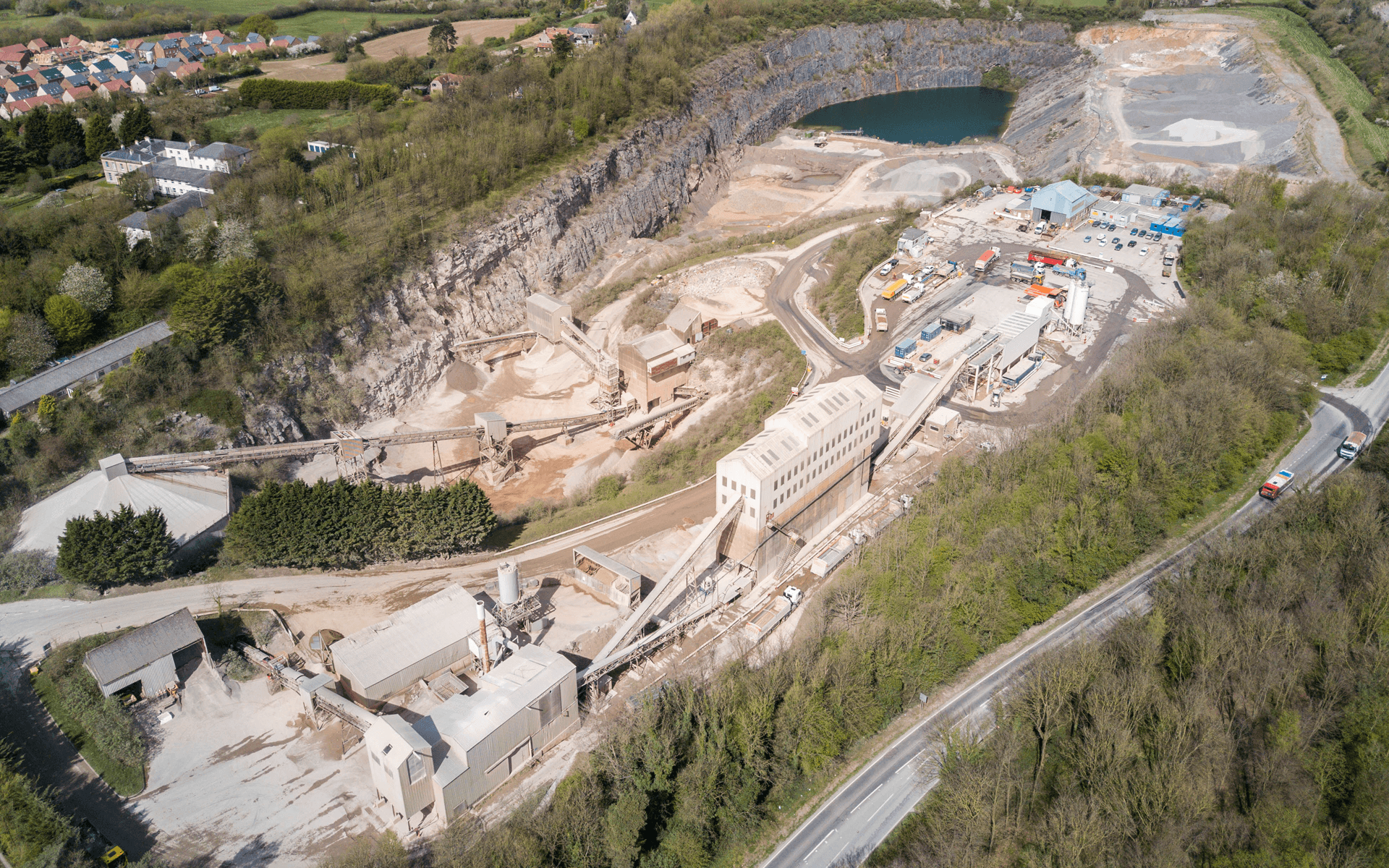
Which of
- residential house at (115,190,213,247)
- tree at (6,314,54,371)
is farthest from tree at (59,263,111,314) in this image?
residential house at (115,190,213,247)

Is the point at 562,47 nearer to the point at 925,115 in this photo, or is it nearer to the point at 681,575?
the point at 925,115

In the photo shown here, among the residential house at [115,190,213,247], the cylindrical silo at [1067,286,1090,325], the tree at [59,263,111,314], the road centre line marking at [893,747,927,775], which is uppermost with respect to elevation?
the residential house at [115,190,213,247]

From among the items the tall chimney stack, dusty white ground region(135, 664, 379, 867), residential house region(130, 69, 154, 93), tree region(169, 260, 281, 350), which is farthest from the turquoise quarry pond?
dusty white ground region(135, 664, 379, 867)

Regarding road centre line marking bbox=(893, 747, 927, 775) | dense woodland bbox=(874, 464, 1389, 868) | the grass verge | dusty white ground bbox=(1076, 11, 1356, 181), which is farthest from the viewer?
dusty white ground bbox=(1076, 11, 1356, 181)

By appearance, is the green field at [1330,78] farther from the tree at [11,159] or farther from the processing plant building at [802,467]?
the tree at [11,159]

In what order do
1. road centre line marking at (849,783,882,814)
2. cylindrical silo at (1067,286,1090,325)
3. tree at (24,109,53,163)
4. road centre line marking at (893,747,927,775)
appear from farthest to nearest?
tree at (24,109,53,163)
cylindrical silo at (1067,286,1090,325)
road centre line marking at (893,747,927,775)
road centre line marking at (849,783,882,814)

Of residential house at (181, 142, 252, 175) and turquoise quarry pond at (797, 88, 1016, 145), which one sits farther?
turquoise quarry pond at (797, 88, 1016, 145)

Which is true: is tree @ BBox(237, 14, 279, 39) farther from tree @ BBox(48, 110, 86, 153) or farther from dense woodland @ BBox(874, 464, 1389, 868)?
dense woodland @ BBox(874, 464, 1389, 868)

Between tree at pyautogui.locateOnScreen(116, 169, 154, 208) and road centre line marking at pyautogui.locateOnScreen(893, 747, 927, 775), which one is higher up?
tree at pyautogui.locateOnScreen(116, 169, 154, 208)
